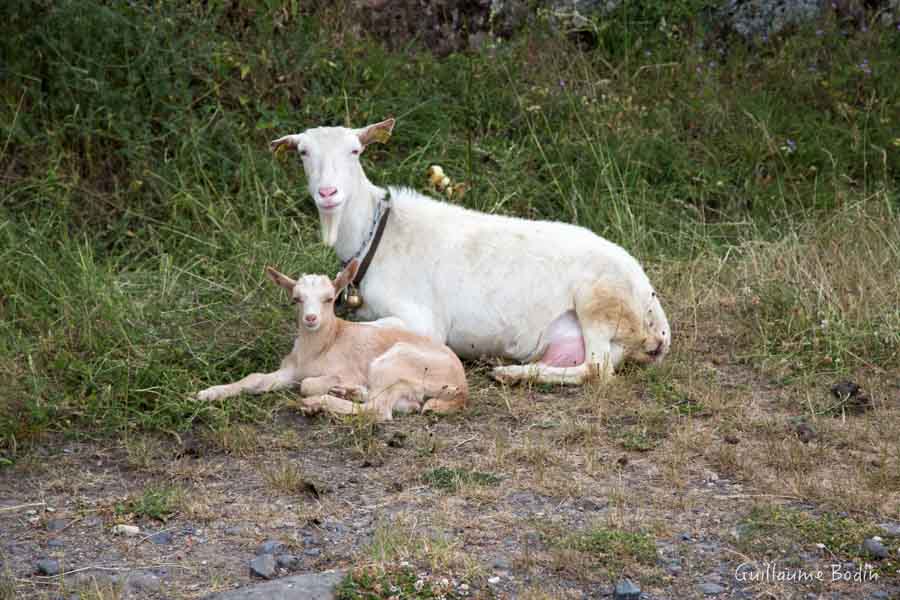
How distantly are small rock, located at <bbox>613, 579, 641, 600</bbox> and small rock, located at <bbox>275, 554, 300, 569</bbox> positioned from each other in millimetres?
1119

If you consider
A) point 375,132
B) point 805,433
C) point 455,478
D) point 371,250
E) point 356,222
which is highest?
point 375,132

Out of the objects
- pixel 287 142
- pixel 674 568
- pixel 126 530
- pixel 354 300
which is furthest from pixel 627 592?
pixel 287 142

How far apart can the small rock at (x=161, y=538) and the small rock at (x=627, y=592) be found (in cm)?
165

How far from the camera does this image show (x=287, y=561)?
444 centimetres

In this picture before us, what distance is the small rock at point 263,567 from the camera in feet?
14.2

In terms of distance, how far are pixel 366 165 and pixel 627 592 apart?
199 inches

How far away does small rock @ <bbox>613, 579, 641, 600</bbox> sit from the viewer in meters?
4.19

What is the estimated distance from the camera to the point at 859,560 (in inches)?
175

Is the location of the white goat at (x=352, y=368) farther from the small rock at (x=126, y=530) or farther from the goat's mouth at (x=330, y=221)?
the small rock at (x=126, y=530)

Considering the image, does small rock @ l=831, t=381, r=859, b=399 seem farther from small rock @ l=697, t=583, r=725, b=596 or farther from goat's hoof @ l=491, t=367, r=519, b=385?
small rock @ l=697, t=583, r=725, b=596

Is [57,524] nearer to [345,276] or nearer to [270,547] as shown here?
[270,547]

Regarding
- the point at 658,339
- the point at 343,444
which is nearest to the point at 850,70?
the point at 658,339

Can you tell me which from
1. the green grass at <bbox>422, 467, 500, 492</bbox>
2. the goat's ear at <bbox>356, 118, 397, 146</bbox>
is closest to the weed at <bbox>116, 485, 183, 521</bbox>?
the green grass at <bbox>422, 467, 500, 492</bbox>

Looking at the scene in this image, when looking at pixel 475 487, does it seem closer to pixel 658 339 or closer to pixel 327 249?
pixel 658 339
